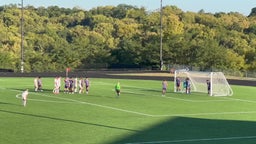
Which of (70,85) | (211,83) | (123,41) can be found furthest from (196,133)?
(123,41)

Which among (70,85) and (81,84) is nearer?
(70,85)

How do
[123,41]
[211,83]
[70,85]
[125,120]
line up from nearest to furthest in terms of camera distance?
1. [125,120]
2. [70,85]
3. [211,83]
4. [123,41]

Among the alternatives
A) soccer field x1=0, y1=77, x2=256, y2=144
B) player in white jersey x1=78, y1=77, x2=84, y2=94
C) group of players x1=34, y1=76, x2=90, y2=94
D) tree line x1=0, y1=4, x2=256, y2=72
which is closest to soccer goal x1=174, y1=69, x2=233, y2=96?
soccer field x1=0, y1=77, x2=256, y2=144

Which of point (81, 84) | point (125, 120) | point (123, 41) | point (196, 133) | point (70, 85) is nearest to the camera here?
point (196, 133)

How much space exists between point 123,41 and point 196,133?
3320 inches

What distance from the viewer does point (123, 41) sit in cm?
10669

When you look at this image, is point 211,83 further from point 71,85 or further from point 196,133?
point 196,133

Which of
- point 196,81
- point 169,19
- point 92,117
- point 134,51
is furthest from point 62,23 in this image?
point 92,117

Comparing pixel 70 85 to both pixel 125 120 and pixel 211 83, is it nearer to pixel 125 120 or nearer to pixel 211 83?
pixel 211 83

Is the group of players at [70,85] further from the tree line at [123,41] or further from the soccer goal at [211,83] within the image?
the tree line at [123,41]

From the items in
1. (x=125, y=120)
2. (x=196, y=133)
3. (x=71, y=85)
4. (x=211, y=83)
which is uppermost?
(x=211, y=83)

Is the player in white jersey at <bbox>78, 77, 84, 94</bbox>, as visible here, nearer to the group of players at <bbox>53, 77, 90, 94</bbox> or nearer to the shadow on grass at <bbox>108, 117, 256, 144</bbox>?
the group of players at <bbox>53, 77, 90, 94</bbox>

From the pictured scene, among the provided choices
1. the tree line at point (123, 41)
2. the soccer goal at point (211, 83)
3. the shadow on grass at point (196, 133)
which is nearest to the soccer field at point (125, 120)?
the shadow on grass at point (196, 133)

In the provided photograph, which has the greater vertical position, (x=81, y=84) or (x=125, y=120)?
(x=81, y=84)
